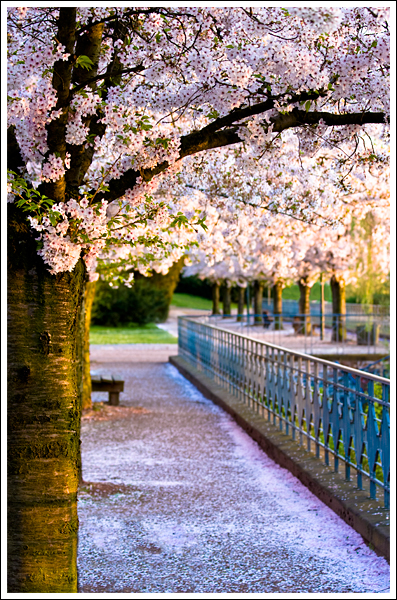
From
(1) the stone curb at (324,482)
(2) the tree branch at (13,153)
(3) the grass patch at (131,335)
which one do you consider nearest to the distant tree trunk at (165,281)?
(3) the grass patch at (131,335)

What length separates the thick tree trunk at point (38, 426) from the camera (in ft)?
12.2

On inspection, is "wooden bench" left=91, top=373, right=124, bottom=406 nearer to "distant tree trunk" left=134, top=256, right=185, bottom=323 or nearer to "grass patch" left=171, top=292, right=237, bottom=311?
"distant tree trunk" left=134, top=256, right=185, bottom=323

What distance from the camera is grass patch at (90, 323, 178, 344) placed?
101 feet

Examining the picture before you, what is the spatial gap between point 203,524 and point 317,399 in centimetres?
169

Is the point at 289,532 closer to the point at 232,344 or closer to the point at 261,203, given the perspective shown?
the point at 261,203

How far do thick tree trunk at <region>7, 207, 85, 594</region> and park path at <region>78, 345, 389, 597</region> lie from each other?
1057mm

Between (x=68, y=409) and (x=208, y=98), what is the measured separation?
2.10 metres

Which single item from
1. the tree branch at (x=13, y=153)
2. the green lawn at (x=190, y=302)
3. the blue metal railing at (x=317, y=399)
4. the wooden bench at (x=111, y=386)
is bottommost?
the wooden bench at (x=111, y=386)

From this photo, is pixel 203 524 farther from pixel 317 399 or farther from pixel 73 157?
pixel 73 157

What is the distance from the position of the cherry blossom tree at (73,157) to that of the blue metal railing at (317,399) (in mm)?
2194

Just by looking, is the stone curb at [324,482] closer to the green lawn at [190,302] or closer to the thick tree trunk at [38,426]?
the thick tree trunk at [38,426]

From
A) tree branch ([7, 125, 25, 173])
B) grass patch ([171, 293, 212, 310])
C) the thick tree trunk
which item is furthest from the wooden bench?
grass patch ([171, 293, 212, 310])

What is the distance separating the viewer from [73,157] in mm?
3982

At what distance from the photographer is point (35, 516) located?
3.72 metres
